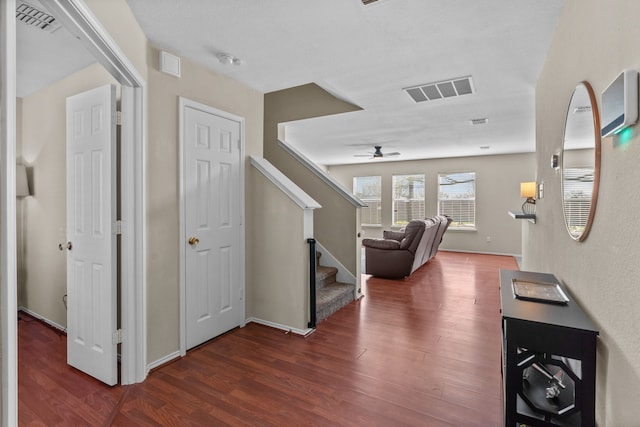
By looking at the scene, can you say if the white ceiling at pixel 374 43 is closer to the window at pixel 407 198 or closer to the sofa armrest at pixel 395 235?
the sofa armrest at pixel 395 235

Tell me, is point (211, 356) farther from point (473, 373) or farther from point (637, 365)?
point (637, 365)

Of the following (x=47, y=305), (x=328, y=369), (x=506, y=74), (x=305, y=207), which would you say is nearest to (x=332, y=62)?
(x=305, y=207)

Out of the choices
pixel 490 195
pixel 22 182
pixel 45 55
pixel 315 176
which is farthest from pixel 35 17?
pixel 490 195

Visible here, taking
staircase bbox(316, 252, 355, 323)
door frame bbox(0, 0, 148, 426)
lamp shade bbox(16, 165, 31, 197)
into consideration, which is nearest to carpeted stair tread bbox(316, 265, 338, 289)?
staircase bbox(316, 252, 355, 323)

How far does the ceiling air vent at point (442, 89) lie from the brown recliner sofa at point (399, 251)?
2.32 metres

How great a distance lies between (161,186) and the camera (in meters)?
2.47

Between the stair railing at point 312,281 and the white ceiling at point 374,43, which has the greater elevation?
the white ceiling at point 374,43

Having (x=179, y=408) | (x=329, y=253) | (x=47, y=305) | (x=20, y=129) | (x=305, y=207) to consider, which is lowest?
(x=179, y=408)

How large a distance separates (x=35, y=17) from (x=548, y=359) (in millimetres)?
3448

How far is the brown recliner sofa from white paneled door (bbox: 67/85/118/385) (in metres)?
4.12

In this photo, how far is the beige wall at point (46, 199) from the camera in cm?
297

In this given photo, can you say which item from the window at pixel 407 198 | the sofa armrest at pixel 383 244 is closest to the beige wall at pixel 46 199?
the sofa armrest at pixel 383 244

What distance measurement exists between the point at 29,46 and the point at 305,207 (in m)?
2.52

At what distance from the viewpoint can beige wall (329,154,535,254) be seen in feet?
25.1
